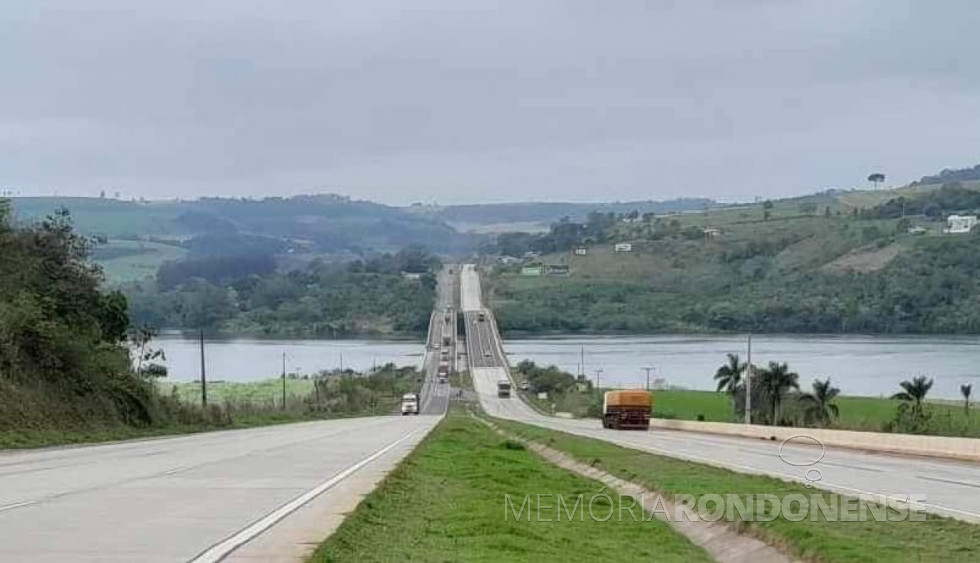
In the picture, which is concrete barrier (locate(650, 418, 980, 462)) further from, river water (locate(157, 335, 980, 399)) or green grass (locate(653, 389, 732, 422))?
river water (locate(157, 335, 980, 399))

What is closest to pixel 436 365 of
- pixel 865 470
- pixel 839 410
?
pixel 839 410

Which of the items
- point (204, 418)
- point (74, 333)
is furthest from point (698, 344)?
point (74, 333)

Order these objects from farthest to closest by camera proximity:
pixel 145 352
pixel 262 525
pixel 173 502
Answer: pixel 145 352 < pixel 173 502 < pixel 262 525

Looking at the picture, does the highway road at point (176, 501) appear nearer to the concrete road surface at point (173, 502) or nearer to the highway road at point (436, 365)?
the concrete road surface at point (173, 502)

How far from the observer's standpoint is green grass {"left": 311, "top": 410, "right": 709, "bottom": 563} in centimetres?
1448

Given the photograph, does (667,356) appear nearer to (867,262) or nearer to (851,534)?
(867,262)

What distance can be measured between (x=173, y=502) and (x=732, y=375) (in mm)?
93203

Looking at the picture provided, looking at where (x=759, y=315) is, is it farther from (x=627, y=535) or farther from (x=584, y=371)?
(x=627, y=535)

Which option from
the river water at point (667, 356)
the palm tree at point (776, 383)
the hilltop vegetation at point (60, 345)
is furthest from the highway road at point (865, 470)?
the river water at point (667, 356)

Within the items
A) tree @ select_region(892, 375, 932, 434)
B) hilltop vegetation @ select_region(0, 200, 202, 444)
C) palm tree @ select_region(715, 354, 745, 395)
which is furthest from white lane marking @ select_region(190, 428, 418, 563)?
palm tree @ select_region(715, 354, 745, 395)

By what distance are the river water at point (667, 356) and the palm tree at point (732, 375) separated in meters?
5.51

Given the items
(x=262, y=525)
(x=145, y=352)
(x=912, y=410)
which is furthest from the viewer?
(x=145, y=352)

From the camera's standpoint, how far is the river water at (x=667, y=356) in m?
121

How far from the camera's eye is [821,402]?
3359 inches
